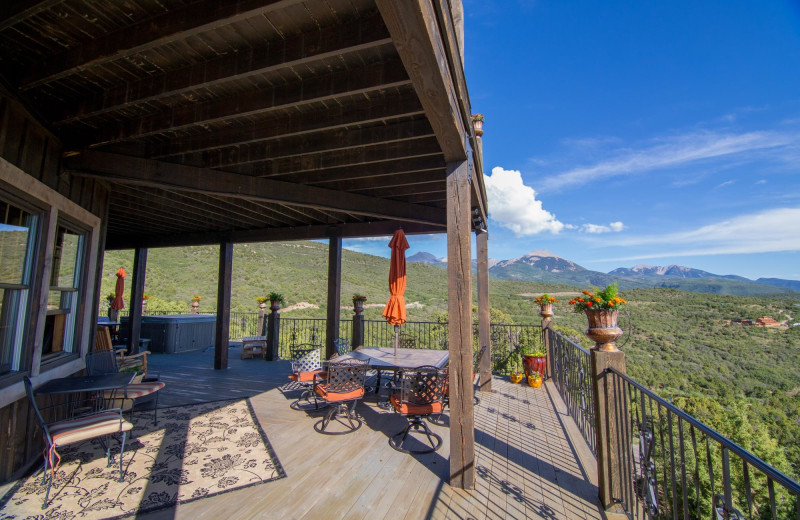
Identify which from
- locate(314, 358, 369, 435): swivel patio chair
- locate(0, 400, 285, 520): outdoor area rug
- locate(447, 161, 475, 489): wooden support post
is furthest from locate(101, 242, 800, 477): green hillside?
locate(0, 400, 285, 520): outdoor area rug

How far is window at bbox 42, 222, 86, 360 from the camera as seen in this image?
3451 mm

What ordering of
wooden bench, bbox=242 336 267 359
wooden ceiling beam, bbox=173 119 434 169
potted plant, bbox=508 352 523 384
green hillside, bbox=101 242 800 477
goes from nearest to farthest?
wooden ceiling beam, bbox=173 119 434 169 < potted plant, bbox=508 352 523 384 < wooden bench, bbox=242 336 267 359 < green hillside, bbox=101 242 800 477

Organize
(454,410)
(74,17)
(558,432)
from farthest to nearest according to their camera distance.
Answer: (558,432) → (454,410) → (74,17)

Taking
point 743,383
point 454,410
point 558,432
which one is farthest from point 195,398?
point 743,383

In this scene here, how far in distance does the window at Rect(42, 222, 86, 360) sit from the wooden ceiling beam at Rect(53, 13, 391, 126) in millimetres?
1584

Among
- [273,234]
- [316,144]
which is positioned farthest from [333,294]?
[316,144]

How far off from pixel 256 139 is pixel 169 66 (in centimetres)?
89

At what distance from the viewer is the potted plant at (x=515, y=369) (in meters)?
6.05

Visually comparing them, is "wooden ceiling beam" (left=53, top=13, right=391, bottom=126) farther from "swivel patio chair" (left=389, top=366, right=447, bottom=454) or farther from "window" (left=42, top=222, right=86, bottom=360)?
"swivel patio chair" (left=389, top=366, right=447, bottom=454)

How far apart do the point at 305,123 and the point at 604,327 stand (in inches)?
113

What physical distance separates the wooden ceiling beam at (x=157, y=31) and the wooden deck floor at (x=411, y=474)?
2.90 m

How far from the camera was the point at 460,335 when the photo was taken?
2783mm

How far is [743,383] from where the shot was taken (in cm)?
1498

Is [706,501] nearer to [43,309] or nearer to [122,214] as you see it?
[43,309]
